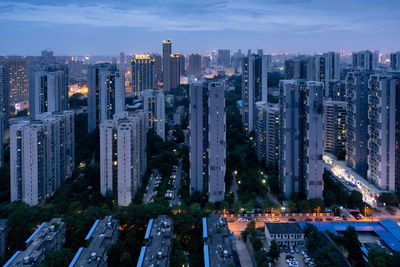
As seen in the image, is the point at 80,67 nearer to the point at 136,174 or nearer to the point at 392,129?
the point at 136,174

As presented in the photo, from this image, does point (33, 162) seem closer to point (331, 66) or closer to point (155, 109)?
point (155, 109)

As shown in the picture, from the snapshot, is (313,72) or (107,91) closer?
(107,91)

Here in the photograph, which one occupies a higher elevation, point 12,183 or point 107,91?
point 107,91

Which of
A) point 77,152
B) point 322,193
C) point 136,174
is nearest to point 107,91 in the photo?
point 77,152

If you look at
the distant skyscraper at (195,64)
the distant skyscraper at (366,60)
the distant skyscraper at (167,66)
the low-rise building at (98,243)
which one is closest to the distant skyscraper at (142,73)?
the distant skyscraper at (167,66)

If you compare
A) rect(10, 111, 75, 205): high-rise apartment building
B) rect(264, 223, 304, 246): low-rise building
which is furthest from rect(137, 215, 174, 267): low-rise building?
rect(10, 111, 75, 205): high-rise apartment building

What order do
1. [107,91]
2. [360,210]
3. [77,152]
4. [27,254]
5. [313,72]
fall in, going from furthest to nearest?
[313,72], [107,91], [77,152], [360,210], [27,254]
